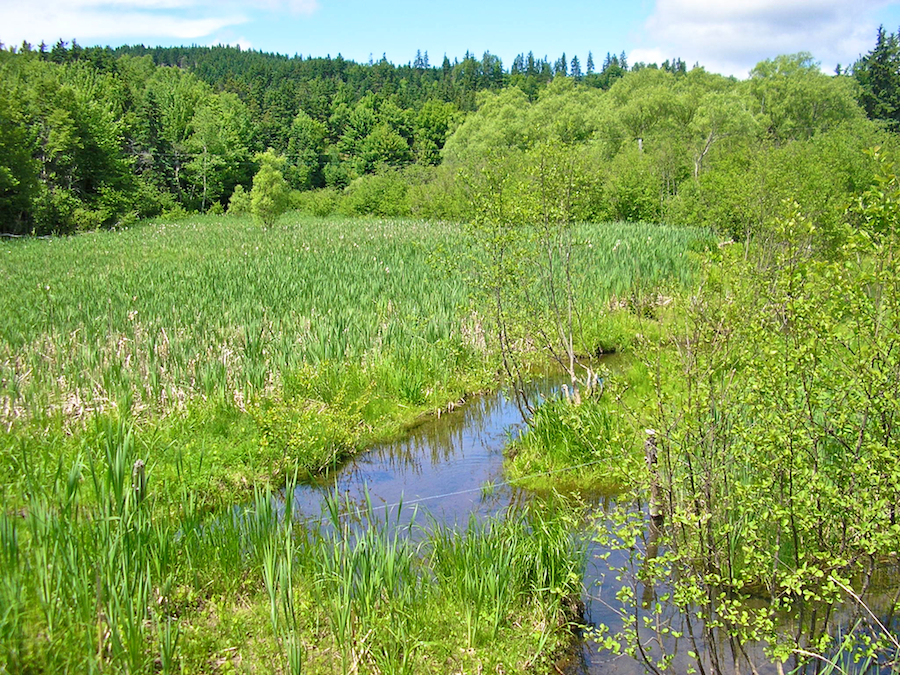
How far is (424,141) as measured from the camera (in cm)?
8294

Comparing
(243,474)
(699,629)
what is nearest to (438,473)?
(243,474)

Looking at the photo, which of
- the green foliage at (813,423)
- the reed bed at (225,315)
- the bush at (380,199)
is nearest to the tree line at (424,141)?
the bush at (380,199)

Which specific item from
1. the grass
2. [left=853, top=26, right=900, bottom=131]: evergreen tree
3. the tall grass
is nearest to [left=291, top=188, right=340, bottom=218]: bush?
the grass

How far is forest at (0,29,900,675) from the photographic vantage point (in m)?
3.41

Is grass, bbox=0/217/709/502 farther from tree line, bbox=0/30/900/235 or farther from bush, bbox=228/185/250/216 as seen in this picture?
bush, bbox=228/185/250/216

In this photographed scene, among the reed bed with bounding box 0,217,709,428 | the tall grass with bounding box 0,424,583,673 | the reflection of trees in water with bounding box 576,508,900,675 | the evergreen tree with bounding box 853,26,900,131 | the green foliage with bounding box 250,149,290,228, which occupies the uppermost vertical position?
the evergreen tree with bounding box 853,26,900,131

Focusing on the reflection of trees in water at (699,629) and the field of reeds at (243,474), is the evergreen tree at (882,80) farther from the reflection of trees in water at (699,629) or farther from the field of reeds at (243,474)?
Answer: the reflection of trees in water at (699,629)

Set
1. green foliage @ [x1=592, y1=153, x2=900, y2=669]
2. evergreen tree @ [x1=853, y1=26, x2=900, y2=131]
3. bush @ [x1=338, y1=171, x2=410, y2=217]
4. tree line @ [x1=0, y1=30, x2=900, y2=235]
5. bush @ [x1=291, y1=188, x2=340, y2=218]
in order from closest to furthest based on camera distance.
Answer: green foliage @ [x1=592, y1=153, x2=900, y2=669]
tree line @ [x1=0, y1=30, x2=900, y2=235]
bush @ [x1=338, y1=171, x2=410, y2=217]
bush @ [x1=291, y1=188, x2=340, y2=218]
evergreen tree @ [x1=853, y1=26, x2=900, y2=131]

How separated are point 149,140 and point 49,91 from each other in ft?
68.0

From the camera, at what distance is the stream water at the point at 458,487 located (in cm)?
487

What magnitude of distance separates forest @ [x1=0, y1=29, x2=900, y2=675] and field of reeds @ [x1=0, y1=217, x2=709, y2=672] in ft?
0.11

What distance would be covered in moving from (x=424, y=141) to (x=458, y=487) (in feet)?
262

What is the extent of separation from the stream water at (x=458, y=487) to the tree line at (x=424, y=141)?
3.11m

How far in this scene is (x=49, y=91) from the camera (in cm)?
3597
